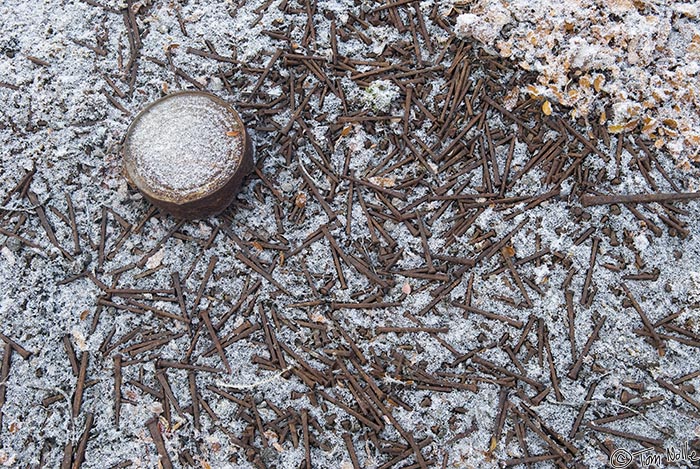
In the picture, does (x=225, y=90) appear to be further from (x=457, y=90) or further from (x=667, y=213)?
(x=667, y=213)

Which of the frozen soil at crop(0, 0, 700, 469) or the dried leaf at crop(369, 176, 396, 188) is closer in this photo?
the frozen soil at crop(0, 0, 700, 469)

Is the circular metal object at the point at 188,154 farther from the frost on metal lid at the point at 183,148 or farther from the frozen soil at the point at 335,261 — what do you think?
the frozen soil at the point at 335,261

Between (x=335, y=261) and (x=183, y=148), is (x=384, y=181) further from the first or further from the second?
(x=183, y=148)

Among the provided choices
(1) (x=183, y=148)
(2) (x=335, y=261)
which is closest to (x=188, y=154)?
(1) (x=183, y=148)

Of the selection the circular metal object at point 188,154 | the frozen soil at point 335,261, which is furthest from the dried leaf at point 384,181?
the circular metal object at point 188,154

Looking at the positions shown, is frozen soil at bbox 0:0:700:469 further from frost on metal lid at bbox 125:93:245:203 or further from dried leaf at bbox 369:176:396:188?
frost on metal lid at bbox 125:93:245:203

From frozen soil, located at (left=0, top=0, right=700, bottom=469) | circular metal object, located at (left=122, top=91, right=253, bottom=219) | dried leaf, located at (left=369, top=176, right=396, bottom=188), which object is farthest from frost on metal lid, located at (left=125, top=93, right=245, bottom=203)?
dried leaf, located at (left=369, top=176, right=396, bottom=188)
